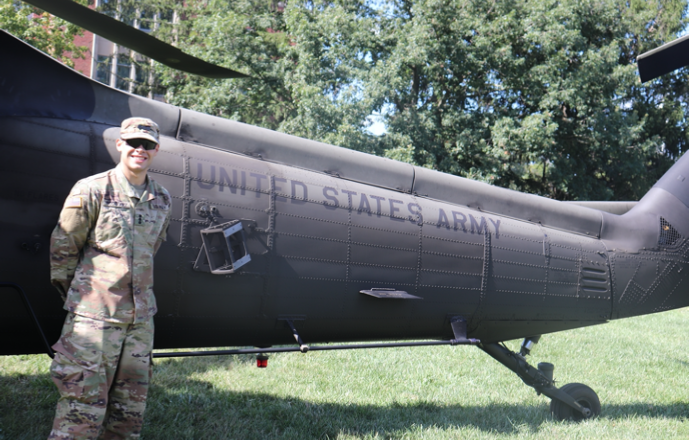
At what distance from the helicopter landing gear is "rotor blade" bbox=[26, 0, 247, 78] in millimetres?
3863

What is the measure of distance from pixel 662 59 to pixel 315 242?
146 inches

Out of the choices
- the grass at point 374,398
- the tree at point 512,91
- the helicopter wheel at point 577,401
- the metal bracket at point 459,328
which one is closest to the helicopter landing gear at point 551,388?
the helicopter wheel at point 577,401

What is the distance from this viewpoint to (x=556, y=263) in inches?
206

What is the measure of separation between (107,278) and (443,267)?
9.22 feet

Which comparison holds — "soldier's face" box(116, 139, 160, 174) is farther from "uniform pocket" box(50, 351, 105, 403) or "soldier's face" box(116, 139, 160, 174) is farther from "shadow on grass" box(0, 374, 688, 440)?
"shadow on grass" box(0, 374, 688, 440)

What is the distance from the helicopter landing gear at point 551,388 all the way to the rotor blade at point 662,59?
2834 mm

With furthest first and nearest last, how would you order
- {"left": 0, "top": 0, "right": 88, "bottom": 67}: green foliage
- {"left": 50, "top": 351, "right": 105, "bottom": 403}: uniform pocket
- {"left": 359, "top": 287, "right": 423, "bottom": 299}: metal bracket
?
{"left": 0, "top": 0, "right": 88, "bottom": 67}: green foliage
{"left": 359, "top": 287, "right": 423, "bottom": 299}: metal bracket
{"left": 50, "top": 351, "right": 105, "bottom": 403}: uniform pocket

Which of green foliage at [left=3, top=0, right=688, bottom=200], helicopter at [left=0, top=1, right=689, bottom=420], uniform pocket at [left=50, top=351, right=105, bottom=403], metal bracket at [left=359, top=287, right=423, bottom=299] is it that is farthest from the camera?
green foliage at [left=3, top=0, right=688, bottom=200]

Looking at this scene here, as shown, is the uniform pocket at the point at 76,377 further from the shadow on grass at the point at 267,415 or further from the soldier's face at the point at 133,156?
the shadow on grass at the point at 267,415

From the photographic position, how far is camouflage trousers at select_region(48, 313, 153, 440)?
111 inches

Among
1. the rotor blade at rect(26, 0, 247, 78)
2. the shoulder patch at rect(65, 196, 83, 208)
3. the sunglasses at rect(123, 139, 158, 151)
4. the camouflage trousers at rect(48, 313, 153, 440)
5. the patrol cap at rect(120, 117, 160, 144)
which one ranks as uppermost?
the rotor blade at rect(26, 0, 247, 78)

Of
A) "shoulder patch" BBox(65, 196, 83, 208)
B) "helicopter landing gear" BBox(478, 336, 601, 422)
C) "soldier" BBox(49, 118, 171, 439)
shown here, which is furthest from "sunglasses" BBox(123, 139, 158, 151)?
"helicopter landing gear" BBox(478, 336, 601, 422)

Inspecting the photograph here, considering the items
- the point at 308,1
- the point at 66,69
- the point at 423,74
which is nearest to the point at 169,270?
the point at 66,69

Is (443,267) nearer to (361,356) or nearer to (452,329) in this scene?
(452,329)
